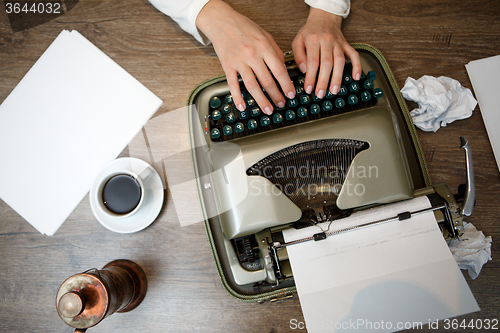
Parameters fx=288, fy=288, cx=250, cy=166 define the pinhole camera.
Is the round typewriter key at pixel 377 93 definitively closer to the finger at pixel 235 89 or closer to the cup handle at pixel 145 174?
the finger at pixel 235 89

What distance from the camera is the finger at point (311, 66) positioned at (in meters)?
0.68

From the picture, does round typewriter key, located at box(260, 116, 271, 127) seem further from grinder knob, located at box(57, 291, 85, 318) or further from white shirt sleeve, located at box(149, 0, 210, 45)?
grinder knob, located at box(57, 291, 85, 318)

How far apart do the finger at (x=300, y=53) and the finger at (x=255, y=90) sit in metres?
0.10

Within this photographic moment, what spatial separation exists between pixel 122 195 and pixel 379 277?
613mm

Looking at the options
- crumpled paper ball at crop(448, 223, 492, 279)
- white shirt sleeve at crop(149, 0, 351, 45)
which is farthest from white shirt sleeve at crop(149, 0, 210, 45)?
crumpled paper ball at crop(448, 223, 492, 279)

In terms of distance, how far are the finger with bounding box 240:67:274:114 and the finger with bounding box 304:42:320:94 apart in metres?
0.09

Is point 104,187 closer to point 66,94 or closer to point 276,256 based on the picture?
point 66,94

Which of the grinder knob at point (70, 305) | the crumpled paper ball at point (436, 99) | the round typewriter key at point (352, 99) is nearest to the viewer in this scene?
the grinder knob at point (70, 305)

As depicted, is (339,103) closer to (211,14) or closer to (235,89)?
(235,89)

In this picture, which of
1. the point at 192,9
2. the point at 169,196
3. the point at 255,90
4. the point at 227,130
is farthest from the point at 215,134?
the point at 192,9

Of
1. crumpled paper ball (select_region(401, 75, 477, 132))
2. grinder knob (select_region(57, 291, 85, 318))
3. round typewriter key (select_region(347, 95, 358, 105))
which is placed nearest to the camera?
grinder knob (select_region(57, 291, 85, 318))

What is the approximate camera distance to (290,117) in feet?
2.21

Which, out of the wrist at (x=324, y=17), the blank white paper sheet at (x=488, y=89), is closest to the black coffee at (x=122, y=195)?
the wrist at (x=324, y=17)

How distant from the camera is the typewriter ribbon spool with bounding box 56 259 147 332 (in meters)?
0.57
